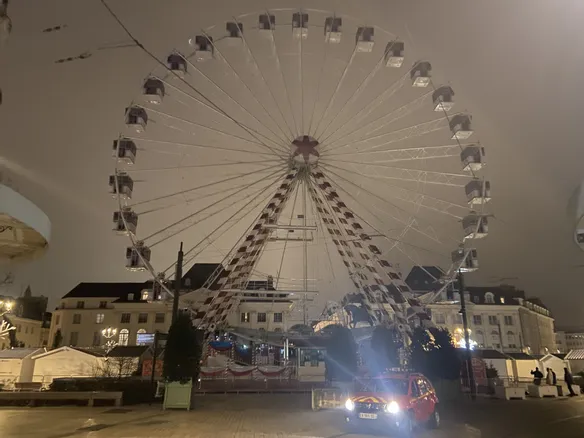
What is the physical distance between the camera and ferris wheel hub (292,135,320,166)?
2141 cm

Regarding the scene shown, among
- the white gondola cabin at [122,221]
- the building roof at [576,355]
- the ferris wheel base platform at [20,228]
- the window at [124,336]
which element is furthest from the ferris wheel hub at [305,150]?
the window at [124,336]

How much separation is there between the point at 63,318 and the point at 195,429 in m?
60.3

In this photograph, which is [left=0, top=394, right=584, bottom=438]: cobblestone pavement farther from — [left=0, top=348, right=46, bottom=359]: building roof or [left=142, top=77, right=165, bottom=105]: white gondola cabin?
[left=0, top=348, right=46, bottom=359]: building roof

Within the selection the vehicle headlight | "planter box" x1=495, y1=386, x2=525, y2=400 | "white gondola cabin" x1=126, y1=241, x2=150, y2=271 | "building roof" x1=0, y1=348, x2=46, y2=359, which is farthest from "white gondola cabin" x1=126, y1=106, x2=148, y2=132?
"building roof" x1=0, y1=348, x2=46, y2=359

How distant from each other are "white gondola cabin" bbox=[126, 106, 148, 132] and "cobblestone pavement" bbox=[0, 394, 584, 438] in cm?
1164

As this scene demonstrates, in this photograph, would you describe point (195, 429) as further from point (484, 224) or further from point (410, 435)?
point (484, 224)

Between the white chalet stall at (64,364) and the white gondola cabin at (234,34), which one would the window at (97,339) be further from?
the white gondola cabin at (234,34)

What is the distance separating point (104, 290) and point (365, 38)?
62.1 m

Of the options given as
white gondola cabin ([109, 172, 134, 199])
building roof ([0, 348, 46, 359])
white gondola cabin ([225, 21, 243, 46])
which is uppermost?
white gondola cabin ([225, 21, 243, 46])

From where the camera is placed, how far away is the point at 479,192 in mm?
21750

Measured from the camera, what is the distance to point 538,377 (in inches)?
1048

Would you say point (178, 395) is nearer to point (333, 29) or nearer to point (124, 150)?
point (124, 150)

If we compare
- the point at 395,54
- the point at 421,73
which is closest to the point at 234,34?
the point at 395,54

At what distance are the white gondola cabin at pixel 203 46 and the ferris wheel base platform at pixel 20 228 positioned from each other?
13825mm
